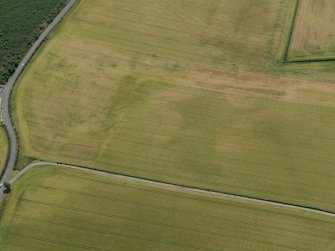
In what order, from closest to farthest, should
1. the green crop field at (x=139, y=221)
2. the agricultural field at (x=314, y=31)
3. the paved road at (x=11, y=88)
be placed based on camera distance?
the green crop field at (x=139, y=221)
the paved road at (x=11, y=88)
the agricultural field at (x=314, y=31)

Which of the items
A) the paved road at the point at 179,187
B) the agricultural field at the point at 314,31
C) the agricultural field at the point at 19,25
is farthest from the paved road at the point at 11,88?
the agricultural field at the point at 314,31

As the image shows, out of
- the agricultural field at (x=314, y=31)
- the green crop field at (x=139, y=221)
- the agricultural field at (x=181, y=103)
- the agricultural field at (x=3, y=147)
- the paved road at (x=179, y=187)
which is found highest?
the agricultural field at (x=314, y=31)

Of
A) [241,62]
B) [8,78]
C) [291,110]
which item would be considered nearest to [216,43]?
[241,62]

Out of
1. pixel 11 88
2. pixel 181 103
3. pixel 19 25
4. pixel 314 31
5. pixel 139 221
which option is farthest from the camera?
pixel 19 25

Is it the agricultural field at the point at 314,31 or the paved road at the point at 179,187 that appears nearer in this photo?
the paved road at the point at 179,187

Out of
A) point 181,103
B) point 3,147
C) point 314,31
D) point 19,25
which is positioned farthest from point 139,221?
point 314,31

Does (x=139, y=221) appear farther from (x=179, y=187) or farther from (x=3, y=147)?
(x=3, y=147)

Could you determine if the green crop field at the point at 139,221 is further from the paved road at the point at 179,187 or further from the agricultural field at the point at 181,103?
the agricultural field at the point at 181,103
